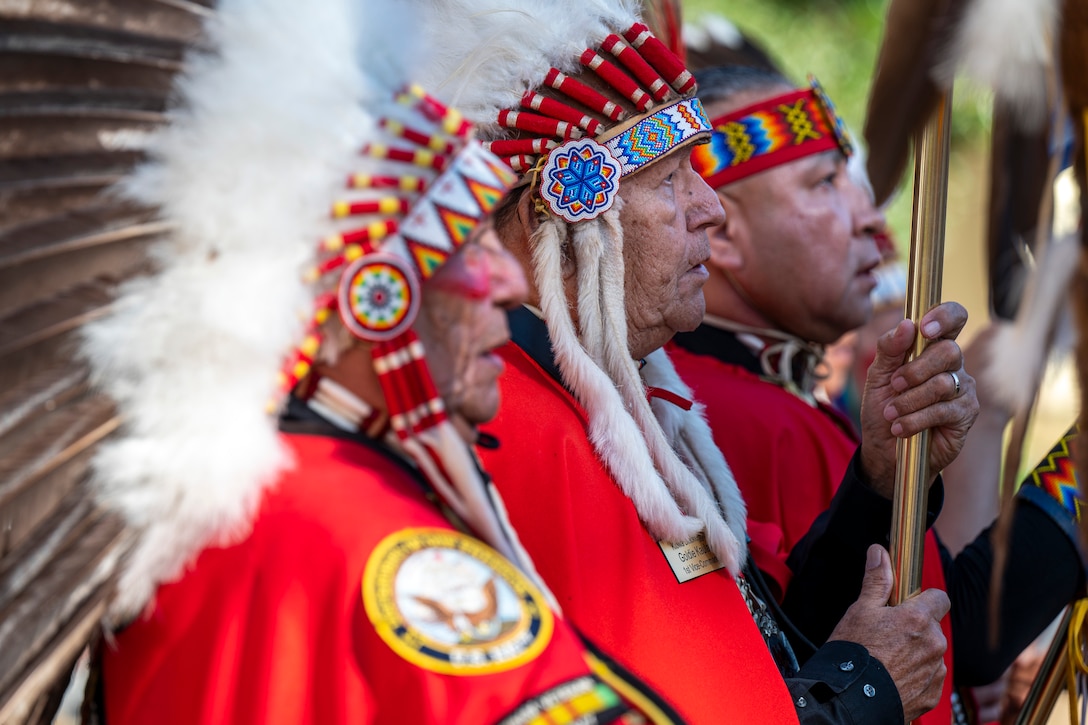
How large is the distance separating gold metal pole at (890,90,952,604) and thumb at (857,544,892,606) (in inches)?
0.8

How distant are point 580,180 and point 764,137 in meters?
1.12

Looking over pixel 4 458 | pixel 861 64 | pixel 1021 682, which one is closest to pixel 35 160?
pixel 4 458

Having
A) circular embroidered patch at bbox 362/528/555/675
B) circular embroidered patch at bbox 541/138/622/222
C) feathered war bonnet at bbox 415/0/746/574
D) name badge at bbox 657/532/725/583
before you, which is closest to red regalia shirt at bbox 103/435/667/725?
circular embroidered patch at bbox 362/528/555/675

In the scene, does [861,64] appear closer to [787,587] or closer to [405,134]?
[787,587]

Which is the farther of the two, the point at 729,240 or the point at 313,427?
the point at 729,240

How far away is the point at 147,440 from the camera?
1395mm

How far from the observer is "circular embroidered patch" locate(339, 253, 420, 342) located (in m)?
1.46

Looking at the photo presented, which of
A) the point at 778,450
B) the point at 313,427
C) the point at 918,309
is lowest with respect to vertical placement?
the point at 778,450

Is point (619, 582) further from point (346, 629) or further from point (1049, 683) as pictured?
point (1049, 683)

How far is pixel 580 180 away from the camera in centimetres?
221

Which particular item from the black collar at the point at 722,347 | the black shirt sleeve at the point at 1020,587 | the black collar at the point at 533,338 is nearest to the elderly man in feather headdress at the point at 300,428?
the black collar at the point at 533,338

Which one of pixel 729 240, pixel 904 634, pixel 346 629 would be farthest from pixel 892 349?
pixel 346 629

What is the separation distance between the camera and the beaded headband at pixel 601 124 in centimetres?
221

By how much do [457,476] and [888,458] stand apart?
49.1 inches
